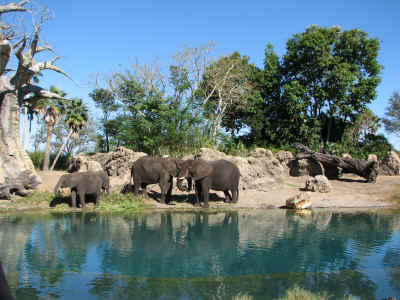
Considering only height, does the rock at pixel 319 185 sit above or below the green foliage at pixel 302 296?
above

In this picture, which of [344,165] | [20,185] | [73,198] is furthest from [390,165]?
[20,185]

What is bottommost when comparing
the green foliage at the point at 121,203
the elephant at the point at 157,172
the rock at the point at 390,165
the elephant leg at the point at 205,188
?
the green foliage at the point at 121,203

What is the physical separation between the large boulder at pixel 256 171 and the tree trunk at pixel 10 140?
8314 mm

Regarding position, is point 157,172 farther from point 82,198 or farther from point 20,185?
point 20,185

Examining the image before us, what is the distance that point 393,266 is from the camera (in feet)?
26.5

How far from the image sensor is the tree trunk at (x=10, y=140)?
17.1 meters

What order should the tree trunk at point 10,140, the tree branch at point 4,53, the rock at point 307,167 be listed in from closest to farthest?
the tree branch at point 4,53 → the tree trunk at point 10,140 → the rock at point 307,167

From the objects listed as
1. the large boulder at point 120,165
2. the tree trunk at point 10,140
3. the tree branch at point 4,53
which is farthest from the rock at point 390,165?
the tree branch at point 4,53

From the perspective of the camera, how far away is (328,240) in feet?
34.2

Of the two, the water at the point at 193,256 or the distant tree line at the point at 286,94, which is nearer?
the water at the point at 193,256

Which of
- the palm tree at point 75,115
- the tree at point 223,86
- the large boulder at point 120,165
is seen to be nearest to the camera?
the large boulder at point 120,165

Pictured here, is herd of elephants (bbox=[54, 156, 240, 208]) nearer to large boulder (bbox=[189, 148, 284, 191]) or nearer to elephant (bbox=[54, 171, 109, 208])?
elephant (bbox=[54, 171, 109, 208])

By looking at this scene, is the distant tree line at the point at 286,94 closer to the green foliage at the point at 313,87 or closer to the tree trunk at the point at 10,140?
the green foliage at the point at 313,87

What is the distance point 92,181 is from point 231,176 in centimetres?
564
